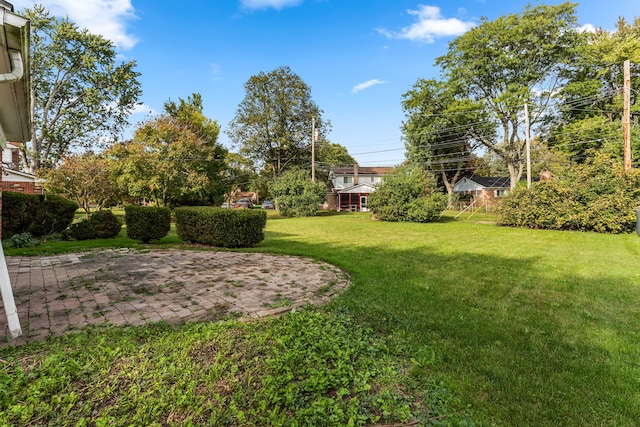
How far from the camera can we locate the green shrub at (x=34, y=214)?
8788mm

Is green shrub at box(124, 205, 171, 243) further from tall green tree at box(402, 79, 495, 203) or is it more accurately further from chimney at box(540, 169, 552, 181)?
tall green tree at box(402, 79, 495, 203)

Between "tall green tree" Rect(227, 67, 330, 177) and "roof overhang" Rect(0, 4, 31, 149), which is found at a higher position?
"tall green tree" Rect(227, 67, 330, 177)

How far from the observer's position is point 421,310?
370 cm

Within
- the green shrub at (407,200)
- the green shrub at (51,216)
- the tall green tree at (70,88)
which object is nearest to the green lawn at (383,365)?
the green shrub at (51,216)

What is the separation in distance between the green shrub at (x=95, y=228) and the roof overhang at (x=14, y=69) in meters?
6.58

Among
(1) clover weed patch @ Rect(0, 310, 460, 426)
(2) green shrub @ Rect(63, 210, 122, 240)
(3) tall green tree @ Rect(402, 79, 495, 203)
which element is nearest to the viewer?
(1) clover weed patch @ Rect(0, 310, 460, 426)

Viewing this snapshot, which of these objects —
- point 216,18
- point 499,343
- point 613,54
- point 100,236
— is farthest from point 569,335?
point 613,54

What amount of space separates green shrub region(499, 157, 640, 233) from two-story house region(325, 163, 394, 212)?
58.1ft

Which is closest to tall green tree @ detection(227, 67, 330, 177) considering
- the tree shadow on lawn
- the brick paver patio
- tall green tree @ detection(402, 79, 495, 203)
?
tall green tree @ detection(402, 79, 495, 203)

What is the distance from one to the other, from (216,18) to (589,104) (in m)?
28.2

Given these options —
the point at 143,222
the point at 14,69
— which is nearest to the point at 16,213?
the point at 143,222

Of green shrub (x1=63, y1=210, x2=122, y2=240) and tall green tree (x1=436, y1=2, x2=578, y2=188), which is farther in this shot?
tall green tree (x1=436, y1=2, x2=578, y2=188)

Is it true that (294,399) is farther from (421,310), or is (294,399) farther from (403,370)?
(421,310)

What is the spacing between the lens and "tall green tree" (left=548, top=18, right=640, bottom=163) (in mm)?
21109
